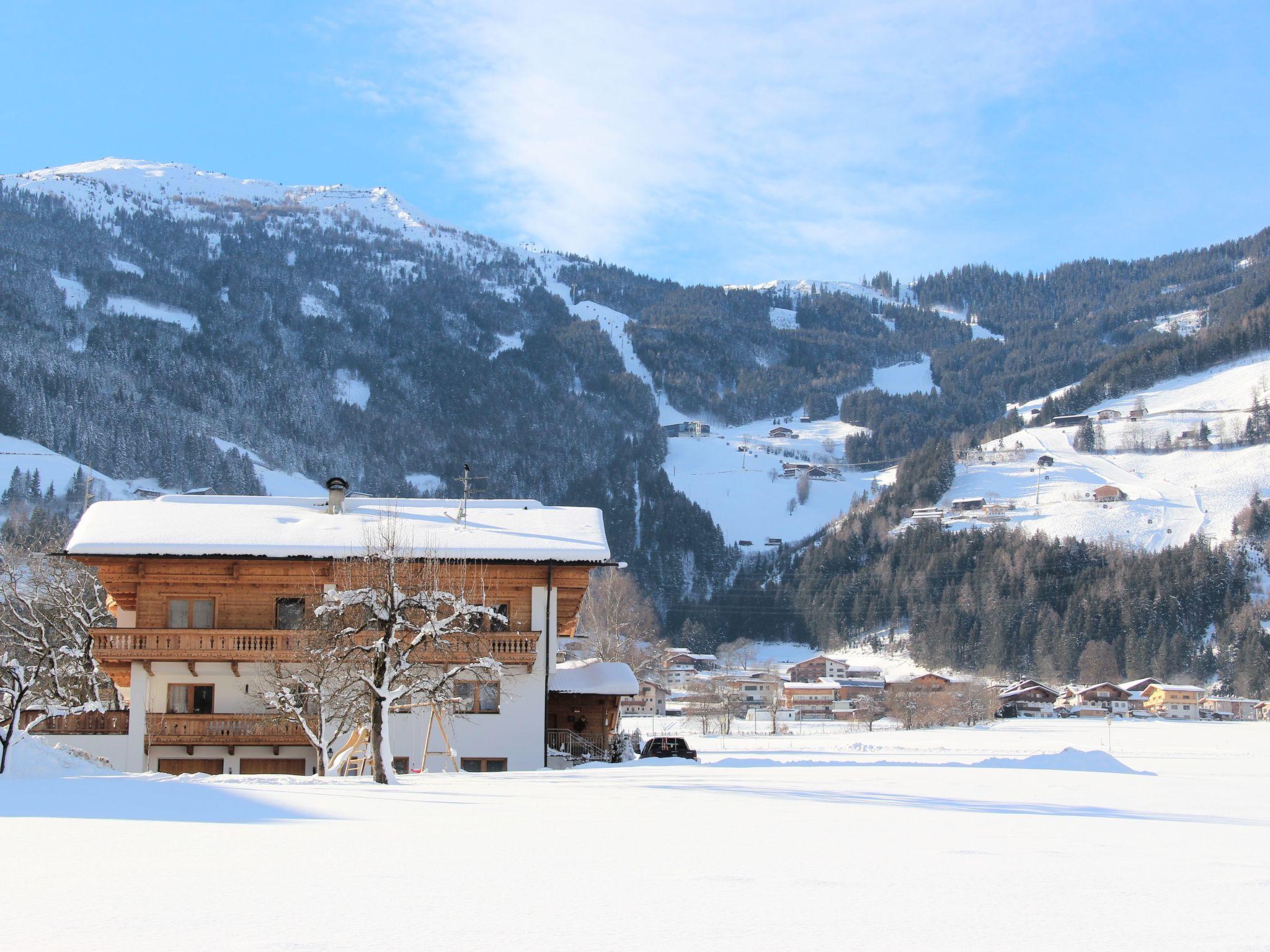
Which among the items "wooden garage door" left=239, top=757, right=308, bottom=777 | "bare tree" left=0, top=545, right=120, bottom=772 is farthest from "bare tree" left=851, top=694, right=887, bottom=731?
"wooden garage door" left=239, top=757, right=308, bottom=777

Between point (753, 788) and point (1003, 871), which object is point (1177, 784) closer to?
point (753, 788)

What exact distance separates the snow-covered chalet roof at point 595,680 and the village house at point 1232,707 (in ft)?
361

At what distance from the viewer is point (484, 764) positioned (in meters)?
33.4

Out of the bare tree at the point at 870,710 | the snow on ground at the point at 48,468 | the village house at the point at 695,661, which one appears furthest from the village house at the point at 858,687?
the snow on ground at the point at 48,468

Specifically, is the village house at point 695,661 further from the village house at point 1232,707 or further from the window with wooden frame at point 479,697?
the window with wooden frame at point 479,697

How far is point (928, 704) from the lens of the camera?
107375 mm

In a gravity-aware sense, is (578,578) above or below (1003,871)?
above

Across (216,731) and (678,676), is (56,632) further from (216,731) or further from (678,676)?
(678,676)

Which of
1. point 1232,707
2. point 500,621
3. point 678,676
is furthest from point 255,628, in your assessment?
point 1232,707

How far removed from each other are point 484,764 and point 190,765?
8.57 metres

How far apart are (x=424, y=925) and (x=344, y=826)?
220 inches

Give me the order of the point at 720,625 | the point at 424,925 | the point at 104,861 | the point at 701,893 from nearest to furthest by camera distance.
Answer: the point at 424,925, the point at 701,893, the point at 104,861, the point at 720,625

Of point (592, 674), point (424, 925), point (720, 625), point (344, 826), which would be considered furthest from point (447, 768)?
point (720, 625)

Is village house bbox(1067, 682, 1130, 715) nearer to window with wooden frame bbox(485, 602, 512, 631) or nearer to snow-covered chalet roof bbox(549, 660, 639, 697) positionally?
snow-covered chalet roof bbox(549, 660, 639, 697)
